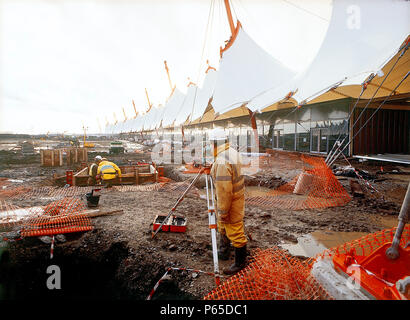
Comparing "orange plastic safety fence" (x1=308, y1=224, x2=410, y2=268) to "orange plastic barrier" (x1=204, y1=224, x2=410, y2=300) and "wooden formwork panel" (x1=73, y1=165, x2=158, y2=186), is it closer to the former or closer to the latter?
"orange plastic barrier" (x1=204, y1=224, x2=410, y2=300)

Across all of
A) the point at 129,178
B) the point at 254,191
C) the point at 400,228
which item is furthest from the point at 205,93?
the point at 400,228

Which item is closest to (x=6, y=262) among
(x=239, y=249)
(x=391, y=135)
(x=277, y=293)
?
(x=239, y=249)

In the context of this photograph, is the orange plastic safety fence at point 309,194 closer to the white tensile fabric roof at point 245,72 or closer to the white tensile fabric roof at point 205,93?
the white tensile fabric roof at point 245,72

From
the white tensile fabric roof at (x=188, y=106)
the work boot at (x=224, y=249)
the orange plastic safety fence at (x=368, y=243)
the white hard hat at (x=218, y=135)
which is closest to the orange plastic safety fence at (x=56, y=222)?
the work boot at (x=224, y=249)

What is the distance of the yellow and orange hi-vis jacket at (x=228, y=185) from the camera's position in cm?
263

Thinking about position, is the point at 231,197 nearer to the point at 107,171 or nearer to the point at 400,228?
the point at 400,228

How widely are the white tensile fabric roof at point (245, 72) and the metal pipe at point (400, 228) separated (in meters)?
10.3

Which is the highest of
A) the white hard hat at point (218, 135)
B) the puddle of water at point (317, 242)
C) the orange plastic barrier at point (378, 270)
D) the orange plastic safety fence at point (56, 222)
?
the white hard hat at point (218, 135)

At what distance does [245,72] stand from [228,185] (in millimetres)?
11062

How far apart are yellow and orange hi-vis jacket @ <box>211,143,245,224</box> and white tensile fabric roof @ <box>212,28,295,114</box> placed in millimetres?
9400

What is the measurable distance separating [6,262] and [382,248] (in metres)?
5.09

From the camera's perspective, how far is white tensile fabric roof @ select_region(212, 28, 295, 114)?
11195mm

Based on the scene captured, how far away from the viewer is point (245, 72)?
1187 cm

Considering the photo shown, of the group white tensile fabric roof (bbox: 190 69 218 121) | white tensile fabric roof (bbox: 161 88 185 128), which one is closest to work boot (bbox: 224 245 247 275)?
white tensile fabric roof (bbox: 190 69 218 121)
